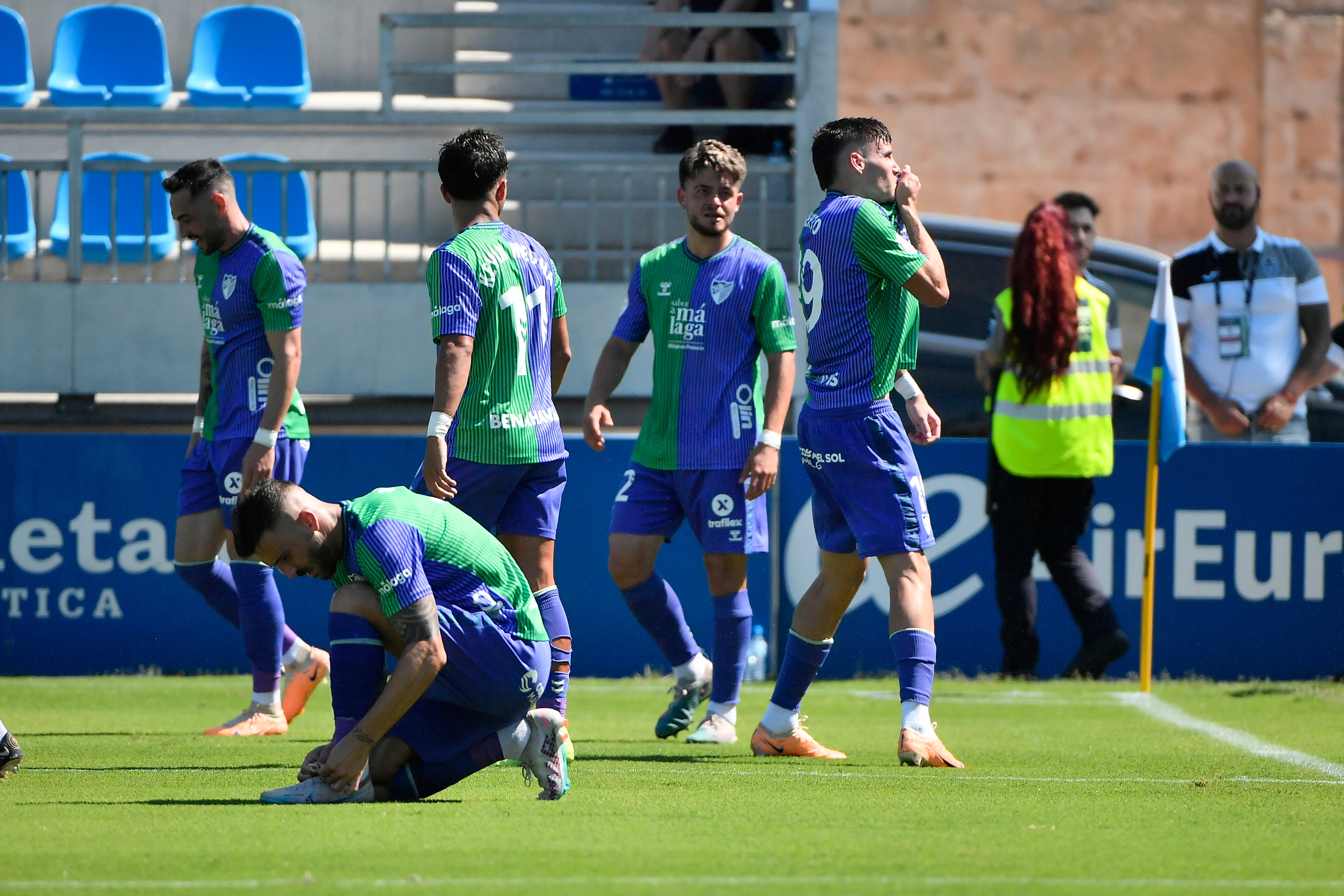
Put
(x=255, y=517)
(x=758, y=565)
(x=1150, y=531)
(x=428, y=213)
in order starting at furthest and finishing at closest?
(x=428, y=213) < (x=758, y=565) < (x=1150, y=531) < (x=255, y=517)

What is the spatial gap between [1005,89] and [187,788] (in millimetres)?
16930

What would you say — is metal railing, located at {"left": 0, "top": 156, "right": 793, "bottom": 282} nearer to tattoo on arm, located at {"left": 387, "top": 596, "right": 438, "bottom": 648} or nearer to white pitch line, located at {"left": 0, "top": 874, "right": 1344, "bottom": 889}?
tattoo on arm, located at {"left": 387, "top": 596, "right": 438, "bottom": 648}

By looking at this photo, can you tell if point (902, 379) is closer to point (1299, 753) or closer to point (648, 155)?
point (1299, 753)

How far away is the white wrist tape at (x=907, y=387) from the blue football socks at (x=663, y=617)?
122 cm

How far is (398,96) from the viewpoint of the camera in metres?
13.8

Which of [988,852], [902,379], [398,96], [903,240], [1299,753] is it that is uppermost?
[398,96]

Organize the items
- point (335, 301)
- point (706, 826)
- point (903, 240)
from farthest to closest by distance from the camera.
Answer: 1. point (335, 301)
2. point (903, 240)
3. point (706, 826)

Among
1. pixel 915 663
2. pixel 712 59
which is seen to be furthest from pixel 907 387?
pixel 712 59

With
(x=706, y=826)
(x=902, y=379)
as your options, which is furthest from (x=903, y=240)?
(x=706, y=826)

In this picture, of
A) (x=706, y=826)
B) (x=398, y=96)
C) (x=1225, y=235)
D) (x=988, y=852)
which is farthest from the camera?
(x=398, y=96)

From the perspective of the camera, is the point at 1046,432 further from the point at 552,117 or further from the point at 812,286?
the point at 552,117

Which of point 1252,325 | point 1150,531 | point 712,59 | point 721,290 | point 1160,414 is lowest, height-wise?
point 1150,531

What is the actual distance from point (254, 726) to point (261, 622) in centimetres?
39

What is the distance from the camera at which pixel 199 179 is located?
6.37m
